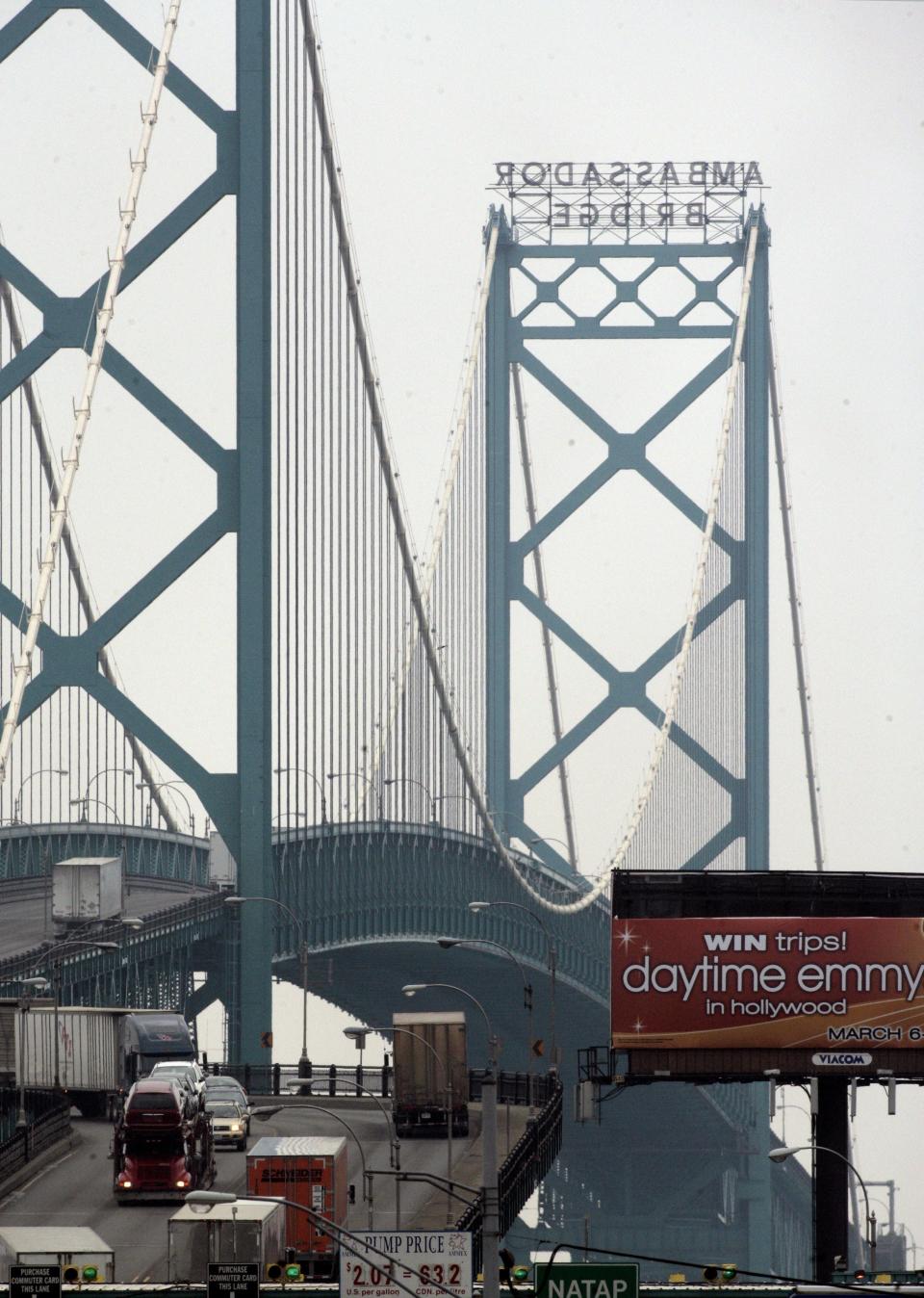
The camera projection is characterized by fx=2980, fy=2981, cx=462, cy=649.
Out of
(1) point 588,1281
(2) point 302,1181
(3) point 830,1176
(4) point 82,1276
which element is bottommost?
(4) point 82,1276

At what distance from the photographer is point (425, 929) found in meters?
72.2

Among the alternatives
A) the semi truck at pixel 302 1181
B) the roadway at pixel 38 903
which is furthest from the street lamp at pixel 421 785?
the semi truck at pixel 302 1181

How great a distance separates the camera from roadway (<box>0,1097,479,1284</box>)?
131 ft

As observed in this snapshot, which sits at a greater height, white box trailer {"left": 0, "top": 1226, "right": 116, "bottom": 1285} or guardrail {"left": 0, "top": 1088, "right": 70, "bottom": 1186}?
guardrail {"left": 0, "top": 1088, "right": 70, "bottom": 1186}

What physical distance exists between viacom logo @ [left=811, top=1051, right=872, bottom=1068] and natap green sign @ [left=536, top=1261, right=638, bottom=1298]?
12017mm

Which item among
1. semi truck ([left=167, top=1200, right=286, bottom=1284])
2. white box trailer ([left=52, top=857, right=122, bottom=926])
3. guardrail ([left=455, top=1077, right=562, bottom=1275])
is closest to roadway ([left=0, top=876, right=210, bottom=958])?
white box trailer ([left=52, top=857, right=122, bottom=926])

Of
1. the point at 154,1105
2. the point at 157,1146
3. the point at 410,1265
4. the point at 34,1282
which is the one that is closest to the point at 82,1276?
the point at 34,1282

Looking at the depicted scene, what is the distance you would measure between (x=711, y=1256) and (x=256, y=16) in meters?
48.1

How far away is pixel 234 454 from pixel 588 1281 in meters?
28.4

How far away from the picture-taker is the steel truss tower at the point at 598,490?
90625 mm

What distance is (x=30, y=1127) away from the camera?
50.5 m

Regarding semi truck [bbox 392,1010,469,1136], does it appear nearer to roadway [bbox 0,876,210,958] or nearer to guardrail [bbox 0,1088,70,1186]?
guardrail [bbox 0,1088,70,1186]

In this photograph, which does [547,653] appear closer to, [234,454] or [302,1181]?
[234,454]

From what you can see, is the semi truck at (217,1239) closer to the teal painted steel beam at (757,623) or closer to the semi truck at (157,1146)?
the semi truck at (157,1146)
